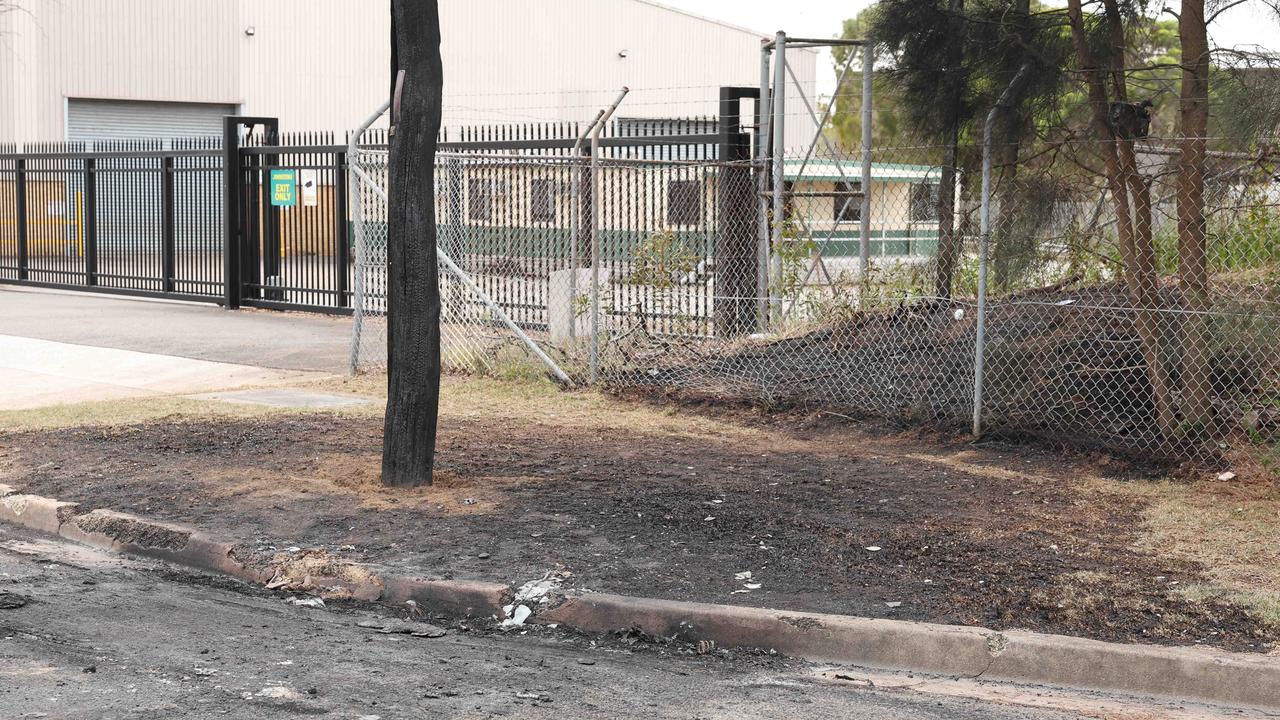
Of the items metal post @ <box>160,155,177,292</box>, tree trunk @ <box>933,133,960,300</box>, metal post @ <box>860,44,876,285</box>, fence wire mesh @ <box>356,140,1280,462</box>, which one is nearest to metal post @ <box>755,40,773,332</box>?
fence wire mesh @ <box>356,140,1280,462</box>

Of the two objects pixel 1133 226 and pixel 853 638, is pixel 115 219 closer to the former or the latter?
pixel 1133 226

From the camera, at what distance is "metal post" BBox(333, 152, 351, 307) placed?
1855 centimetres

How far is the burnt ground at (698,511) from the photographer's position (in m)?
6.14

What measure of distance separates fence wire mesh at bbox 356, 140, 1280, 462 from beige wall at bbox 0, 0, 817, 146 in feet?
50.7

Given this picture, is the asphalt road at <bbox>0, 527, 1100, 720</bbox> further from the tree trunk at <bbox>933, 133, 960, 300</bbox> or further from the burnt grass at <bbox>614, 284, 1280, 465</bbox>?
the tree trunk at <bbox>933, 133, 960, 300</bbox>

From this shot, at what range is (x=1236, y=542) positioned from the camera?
7.09 metres

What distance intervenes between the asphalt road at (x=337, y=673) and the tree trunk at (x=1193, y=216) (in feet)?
15.2

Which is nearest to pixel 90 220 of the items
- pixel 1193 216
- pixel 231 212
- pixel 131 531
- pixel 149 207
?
pixel 149 207

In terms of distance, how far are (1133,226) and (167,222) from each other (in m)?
16.2

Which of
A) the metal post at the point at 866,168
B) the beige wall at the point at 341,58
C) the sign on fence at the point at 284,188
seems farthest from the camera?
the beige wall at the point at 341,58

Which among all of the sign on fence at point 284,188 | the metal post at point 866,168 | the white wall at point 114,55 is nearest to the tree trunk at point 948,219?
the metal post at point 866,168

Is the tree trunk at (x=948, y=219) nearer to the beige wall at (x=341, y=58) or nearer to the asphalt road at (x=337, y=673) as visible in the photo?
the asphalt road at (x=337, y=673)

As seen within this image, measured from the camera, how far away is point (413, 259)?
8195 millimetres

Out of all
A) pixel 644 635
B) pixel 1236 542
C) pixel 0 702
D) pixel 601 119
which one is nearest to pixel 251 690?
pixel 0 702
